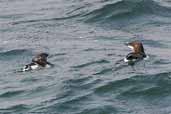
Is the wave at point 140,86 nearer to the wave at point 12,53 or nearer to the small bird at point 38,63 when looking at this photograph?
the small bird at point 38,63

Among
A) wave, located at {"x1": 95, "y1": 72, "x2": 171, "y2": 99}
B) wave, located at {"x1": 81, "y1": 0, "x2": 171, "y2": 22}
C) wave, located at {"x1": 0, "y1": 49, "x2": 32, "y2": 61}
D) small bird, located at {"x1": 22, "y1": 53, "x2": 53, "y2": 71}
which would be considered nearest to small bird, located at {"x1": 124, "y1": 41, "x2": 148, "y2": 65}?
wave, located at {"x1": 95, "y1": 72, "x2": 171, "y2": 99}

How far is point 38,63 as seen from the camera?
66.2ft

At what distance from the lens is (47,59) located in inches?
844

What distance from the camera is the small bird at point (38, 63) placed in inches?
786

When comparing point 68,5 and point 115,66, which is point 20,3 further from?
point 115,66

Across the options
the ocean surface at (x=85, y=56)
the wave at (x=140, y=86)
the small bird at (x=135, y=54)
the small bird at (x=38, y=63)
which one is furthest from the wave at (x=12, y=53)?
the wave at (x=140, y=86)

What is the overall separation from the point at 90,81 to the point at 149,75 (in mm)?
1378

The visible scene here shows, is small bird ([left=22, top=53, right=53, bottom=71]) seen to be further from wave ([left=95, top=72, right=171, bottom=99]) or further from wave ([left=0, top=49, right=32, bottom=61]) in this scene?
wave ([left=95, top=72, right=171, bottom=99])

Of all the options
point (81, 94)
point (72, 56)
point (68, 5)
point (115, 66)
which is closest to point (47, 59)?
point (72, 56)

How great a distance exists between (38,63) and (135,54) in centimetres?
241

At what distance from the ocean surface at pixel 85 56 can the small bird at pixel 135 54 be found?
0.21m

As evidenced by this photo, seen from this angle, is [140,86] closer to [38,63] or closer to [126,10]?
[38,63]

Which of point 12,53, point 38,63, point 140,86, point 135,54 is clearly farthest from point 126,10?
point 140,86

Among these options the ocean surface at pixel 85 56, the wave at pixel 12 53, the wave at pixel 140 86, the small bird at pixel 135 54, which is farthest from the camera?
the wave at pixel 12 53
